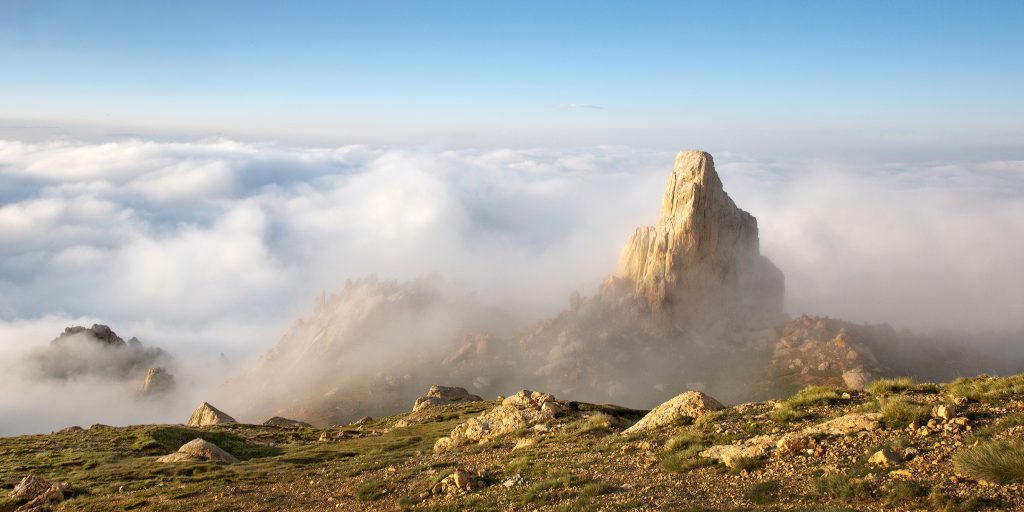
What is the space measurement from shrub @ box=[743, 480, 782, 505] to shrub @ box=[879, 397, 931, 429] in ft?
16.3

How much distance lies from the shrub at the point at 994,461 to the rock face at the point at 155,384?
7060 inches

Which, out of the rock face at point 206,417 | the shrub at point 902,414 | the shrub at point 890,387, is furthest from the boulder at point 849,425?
the rock face at point 206,417

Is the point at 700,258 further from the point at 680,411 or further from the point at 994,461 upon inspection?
the point at 994,461

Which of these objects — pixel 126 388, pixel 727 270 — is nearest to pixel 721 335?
pixel 727 270

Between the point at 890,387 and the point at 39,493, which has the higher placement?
the point at 890,387

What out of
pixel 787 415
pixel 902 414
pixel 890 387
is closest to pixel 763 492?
pixel 902 414

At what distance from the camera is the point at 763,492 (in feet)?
46.9

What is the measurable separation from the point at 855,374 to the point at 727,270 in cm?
4346

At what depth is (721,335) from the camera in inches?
5413

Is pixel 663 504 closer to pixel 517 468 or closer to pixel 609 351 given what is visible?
pixel 517 468

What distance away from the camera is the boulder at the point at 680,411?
24188 mm

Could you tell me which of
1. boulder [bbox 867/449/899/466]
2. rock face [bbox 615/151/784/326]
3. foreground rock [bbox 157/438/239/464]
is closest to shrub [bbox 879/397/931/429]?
boulder [bbox 867/449/899/466]

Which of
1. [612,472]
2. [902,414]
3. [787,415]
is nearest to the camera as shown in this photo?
[902,414]

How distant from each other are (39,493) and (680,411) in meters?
28.3
